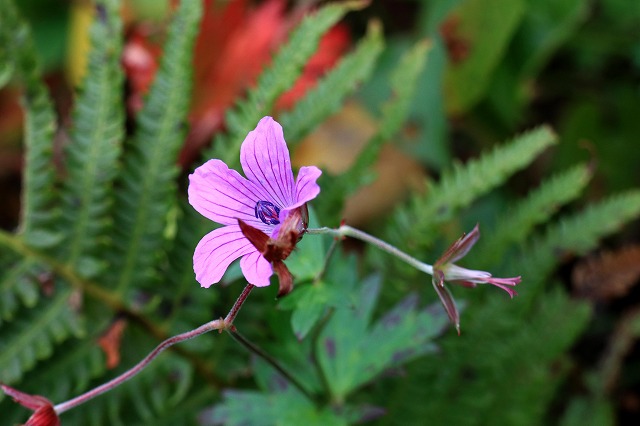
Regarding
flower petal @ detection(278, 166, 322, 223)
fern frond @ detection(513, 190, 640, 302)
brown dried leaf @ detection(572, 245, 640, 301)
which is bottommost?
brown dried leaf @ detection(572, 245, 640, 301)

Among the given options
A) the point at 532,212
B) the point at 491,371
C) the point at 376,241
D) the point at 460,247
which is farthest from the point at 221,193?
the point at 491,371

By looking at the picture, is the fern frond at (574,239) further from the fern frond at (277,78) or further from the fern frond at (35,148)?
the fern frond at (35,148)

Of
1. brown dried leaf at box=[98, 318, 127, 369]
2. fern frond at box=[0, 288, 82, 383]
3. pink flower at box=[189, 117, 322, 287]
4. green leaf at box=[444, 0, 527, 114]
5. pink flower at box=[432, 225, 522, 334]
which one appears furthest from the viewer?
green leaf at box=[444, 0, 527, 114]

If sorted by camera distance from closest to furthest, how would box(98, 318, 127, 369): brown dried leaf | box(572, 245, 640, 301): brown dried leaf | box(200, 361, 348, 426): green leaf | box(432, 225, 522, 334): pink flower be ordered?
box(432, 225, 522, 334): pink flower
box(200, 361, 348, 426): green leaf
box(98, 318, 127, 369): brown dried leaf
box(572, 245, 640, 301): brown dried leaf

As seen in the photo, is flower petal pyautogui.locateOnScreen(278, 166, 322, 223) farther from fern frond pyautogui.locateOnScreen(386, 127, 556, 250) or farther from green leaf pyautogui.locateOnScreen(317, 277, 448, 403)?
fern frond pyautogui.locateOnScreen(386, 127, 556, 250)

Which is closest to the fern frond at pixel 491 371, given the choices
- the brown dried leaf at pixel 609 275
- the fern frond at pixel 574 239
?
the fern frond at pixel 574 239

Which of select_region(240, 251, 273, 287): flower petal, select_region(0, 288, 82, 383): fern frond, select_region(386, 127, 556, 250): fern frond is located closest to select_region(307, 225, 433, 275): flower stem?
select_region(240, 251, 273, 287): flower petal

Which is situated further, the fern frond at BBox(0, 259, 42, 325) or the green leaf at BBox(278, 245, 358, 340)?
the fern frond at BBox(0, 259, 42, 325)
